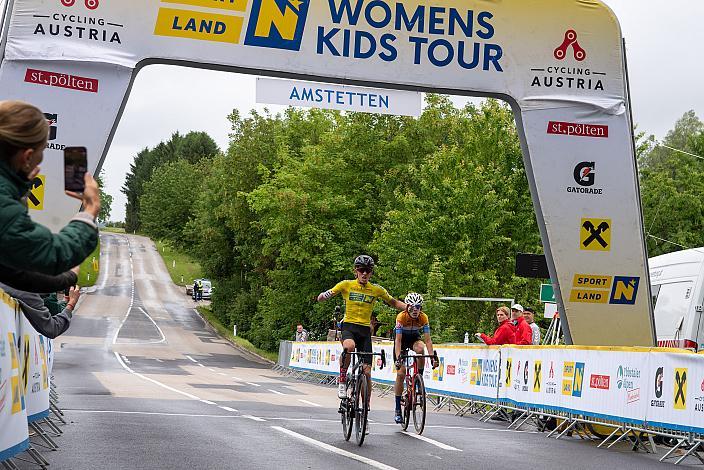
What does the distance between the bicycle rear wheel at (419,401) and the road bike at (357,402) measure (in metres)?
1.47

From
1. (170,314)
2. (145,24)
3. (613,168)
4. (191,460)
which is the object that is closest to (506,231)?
(613,168)

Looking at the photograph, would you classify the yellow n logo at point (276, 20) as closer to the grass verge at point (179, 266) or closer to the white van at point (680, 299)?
the white van at point (680, 299)

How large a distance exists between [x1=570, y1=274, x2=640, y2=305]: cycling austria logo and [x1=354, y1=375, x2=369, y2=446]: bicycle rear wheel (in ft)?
18.3

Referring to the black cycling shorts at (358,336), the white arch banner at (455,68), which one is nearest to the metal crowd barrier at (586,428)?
the white arch banner at (455,68)

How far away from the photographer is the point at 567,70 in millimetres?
16391

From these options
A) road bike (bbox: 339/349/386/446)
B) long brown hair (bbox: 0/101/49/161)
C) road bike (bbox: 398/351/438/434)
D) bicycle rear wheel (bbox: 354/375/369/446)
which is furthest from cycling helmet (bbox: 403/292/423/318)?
long brown hair (bbox: 0/101/49/161)

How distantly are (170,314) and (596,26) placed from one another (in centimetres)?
7228

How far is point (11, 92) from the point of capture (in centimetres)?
1435

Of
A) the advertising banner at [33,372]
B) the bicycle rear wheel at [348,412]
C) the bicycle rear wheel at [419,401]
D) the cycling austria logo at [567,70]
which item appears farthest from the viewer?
the cycling austria logo at [567,70]

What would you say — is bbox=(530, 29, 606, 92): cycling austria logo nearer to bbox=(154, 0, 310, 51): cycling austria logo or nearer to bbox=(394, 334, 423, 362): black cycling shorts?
bbox=(154, 0, 310, 51): cycling austria logo

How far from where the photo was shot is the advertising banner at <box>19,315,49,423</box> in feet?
28.5

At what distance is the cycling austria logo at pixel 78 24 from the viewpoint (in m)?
14.4

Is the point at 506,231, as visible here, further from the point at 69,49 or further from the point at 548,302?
the point at 69,49

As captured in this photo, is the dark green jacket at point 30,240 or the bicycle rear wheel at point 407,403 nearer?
the dark green jacket at point 30,240
